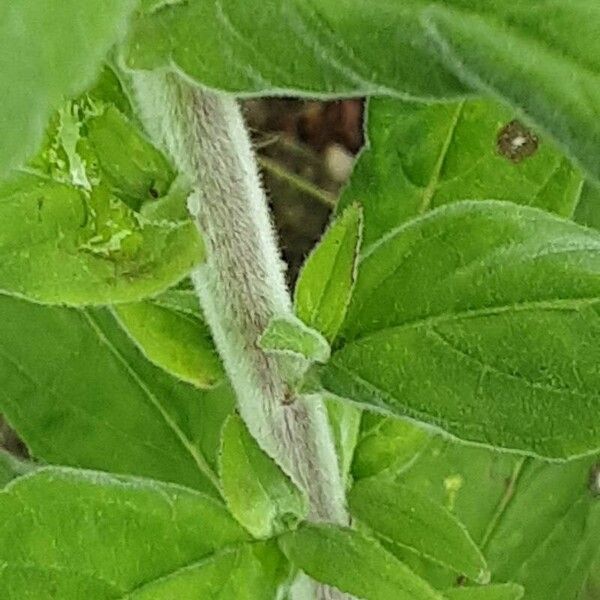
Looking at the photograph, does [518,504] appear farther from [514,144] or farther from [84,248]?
[84,248]

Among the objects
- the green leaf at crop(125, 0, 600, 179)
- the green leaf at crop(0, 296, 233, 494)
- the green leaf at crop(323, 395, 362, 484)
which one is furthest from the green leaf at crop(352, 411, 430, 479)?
the green leaf at crop(125, 0, 600, 179)

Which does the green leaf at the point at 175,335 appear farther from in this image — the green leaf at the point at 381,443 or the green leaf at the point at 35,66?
the green leaf at the point at 35,66

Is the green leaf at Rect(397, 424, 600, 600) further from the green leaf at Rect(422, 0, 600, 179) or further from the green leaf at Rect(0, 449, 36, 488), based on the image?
the green leaf at Rect(422, 0, 600, 179)

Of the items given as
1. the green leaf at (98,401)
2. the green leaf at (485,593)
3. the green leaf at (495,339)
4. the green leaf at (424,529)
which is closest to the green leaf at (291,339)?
the green leaf at (495,339)

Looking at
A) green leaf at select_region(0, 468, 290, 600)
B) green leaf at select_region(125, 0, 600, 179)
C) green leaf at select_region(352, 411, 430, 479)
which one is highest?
green leaf at select_region(125, 0, 600, 179)

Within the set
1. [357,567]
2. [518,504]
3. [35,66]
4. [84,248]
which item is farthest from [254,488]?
[518,504]
